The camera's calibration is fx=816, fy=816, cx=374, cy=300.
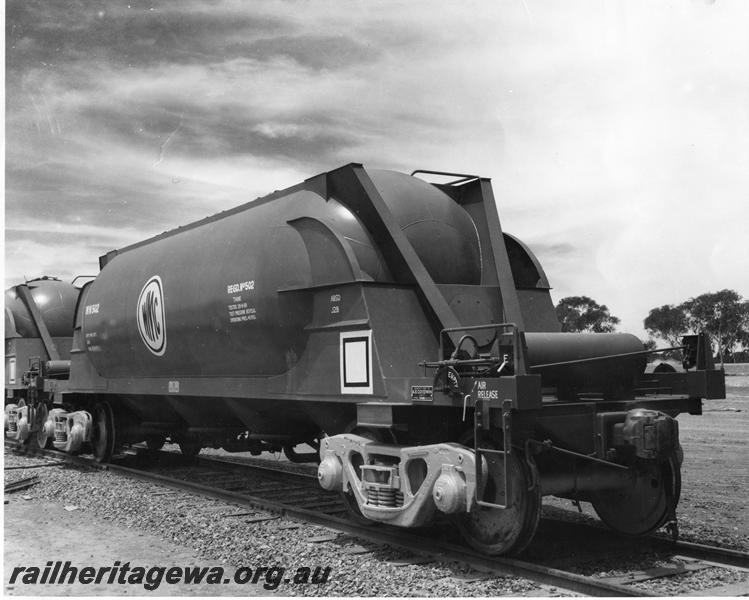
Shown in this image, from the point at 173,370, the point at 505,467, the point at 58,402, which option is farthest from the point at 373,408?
the point at 58,402

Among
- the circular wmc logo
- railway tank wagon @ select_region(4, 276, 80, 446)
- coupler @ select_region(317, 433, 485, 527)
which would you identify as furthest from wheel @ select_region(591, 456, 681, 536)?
railway tank wagon @ select_region(4, 276, 80, 446)

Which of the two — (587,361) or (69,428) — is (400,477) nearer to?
(587,361)

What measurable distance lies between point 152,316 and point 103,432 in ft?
12.8

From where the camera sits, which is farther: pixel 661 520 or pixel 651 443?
pixel 661 520

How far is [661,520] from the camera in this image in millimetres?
7227

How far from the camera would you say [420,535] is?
25.6 feet

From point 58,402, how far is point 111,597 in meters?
9.53

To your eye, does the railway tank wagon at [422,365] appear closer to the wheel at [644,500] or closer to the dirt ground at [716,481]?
the wheel at [644,500]

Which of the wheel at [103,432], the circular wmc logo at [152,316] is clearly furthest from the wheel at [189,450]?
the circular wmc logo at [152,316]

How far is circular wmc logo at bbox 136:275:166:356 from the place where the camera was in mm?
10805

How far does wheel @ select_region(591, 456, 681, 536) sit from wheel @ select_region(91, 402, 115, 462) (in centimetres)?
897

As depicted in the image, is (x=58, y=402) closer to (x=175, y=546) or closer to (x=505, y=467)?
(x=175, y=546)

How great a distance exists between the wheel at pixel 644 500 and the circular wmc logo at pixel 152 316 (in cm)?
597

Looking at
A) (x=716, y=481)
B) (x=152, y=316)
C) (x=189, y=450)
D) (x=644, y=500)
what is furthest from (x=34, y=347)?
(x=644, y=500)
